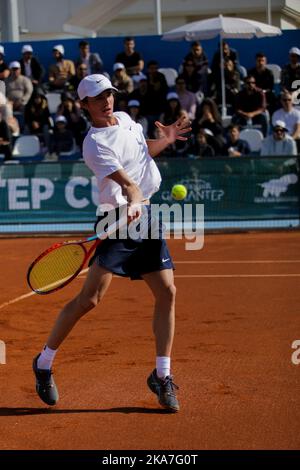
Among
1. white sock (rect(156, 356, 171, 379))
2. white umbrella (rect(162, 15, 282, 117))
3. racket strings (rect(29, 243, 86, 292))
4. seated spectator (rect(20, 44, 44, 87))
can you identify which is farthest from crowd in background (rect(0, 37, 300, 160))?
white sock (rect(156, 356, 171, 379))

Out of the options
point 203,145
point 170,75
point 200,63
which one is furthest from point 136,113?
point 170,75

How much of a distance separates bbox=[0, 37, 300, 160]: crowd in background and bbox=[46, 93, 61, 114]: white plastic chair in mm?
172

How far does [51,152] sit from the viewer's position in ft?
64.5

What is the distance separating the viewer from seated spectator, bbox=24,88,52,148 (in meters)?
19.9

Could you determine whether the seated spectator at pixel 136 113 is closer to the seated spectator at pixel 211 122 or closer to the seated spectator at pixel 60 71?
the seated spectator at pixel 211 122

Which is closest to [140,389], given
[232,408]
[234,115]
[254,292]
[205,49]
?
[232,408]

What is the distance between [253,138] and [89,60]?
14.2 ft

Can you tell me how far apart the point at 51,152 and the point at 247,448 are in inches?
597

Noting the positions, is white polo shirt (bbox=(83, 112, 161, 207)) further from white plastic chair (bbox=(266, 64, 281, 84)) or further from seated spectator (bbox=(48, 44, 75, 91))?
seated spectator (bbox=(48, 44, 75, 91))

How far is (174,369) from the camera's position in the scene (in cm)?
686

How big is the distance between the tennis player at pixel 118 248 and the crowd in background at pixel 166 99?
1192 centimetres

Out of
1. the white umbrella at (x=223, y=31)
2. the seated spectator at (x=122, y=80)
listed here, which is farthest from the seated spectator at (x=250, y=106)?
the seated spectator at (x=122, y=80)

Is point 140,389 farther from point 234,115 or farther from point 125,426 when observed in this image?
point 234,115
